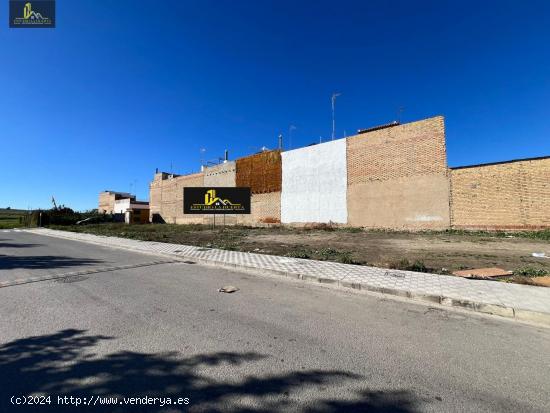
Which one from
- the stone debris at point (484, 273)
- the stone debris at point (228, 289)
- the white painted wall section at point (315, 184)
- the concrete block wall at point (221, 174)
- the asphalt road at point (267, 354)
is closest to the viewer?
the asphalt road at point (267, 354)

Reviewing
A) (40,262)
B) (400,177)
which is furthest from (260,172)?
(40,262)

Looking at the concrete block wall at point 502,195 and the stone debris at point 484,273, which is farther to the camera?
the concrete block wall at point 502,195

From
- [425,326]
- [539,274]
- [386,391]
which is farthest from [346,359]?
[539,274]

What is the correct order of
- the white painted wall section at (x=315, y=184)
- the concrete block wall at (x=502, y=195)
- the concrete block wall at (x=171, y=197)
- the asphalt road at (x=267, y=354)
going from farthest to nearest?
1. the concrete block wall at (x=171, y=197)
2. the white painted wall section at (x=315, y=184)
3. the concrete block wall at (x=502, y=195)
4. the asphalt road at (x=267, y=354)

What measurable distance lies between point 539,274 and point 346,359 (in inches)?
250

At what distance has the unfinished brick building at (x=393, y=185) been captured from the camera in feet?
53.2

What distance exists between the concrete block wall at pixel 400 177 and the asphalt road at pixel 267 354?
15836mm

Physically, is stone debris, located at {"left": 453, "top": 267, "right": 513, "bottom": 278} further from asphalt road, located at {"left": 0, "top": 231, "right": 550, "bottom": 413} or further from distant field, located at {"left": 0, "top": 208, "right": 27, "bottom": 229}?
distant field, located at {"left": 0, "top": 208, "right": 27, "bottom": 229}

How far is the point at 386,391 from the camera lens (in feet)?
8.46

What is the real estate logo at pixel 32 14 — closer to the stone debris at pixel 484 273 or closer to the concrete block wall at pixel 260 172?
the stone debris at pixel 484 273

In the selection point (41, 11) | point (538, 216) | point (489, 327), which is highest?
point (41, 11)

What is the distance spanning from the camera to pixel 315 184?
1009 inches

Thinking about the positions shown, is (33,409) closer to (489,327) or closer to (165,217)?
(489,327)

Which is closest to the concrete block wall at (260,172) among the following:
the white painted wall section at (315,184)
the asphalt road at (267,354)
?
the white painted wall section at (315,184)
